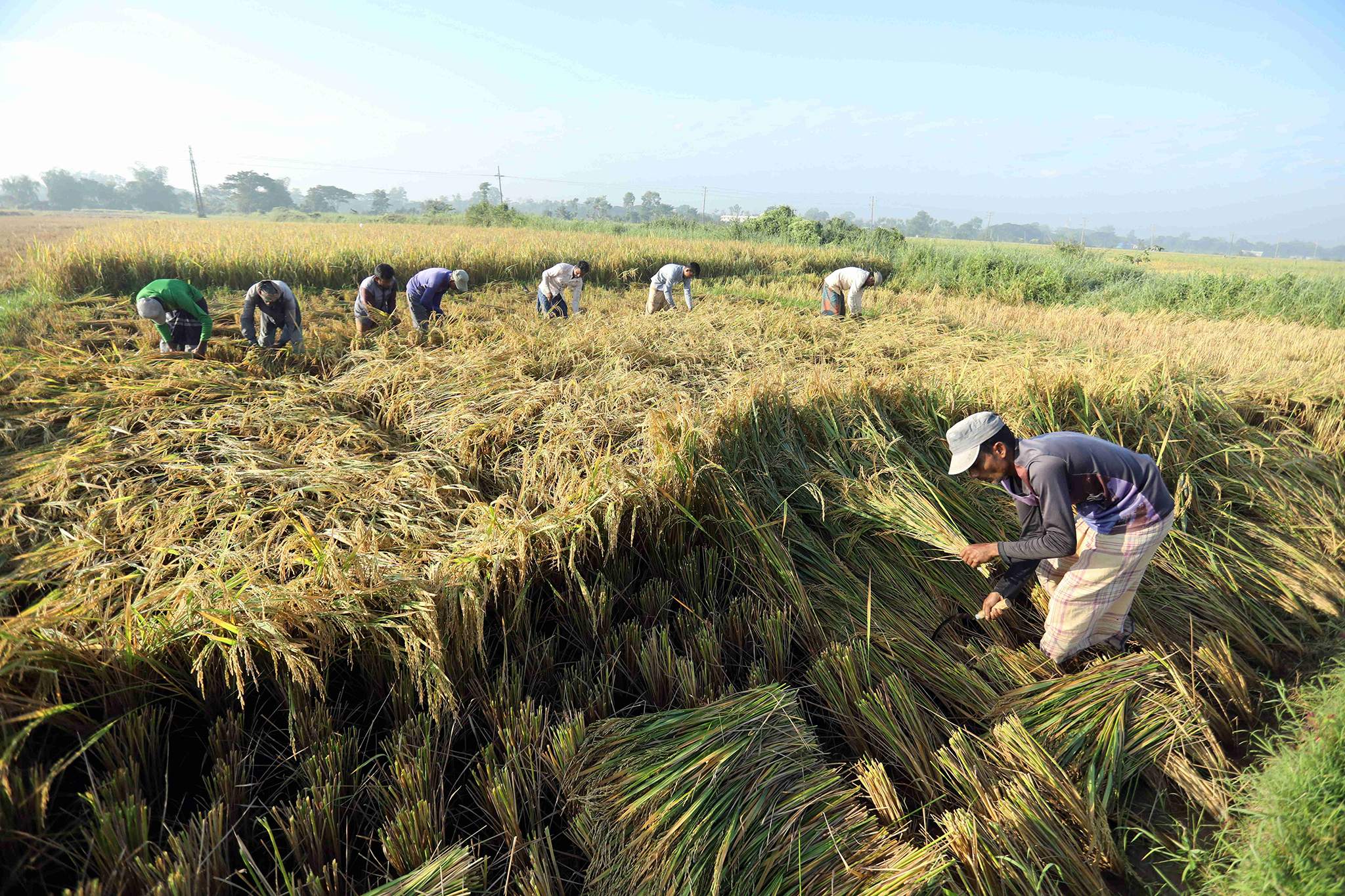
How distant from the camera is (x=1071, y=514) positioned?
2.31 m

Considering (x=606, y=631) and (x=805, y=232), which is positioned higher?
(x=805, y=232)

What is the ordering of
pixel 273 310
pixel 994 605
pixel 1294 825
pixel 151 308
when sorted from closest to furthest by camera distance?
pixel 1294 825, pixel 994 605, pixel 151 308, pixel 273 310

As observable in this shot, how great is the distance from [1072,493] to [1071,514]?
207 millimetres

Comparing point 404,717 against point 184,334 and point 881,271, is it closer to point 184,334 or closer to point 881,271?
point 184,334

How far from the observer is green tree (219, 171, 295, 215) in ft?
254

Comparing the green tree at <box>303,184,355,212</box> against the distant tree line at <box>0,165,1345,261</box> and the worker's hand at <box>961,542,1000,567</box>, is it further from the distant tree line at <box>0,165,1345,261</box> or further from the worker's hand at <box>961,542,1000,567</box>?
the worker's hand at <box>961,542,1000,567</box>

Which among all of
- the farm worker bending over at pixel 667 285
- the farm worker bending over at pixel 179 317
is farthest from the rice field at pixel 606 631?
the farm worker bending over at pixel 667 285

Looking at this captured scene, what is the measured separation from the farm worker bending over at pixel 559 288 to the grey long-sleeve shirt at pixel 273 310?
289cm

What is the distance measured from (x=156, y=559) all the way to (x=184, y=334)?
14.0 ft

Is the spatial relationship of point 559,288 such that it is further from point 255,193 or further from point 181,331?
point 255,193

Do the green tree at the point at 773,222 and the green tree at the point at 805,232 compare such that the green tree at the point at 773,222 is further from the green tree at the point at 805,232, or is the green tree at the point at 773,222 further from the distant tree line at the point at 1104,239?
the distant tree line at the point at 1104,239

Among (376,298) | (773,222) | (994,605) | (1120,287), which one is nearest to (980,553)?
(994,605)

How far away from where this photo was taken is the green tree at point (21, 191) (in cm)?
7631

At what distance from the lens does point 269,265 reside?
9.88 metres
